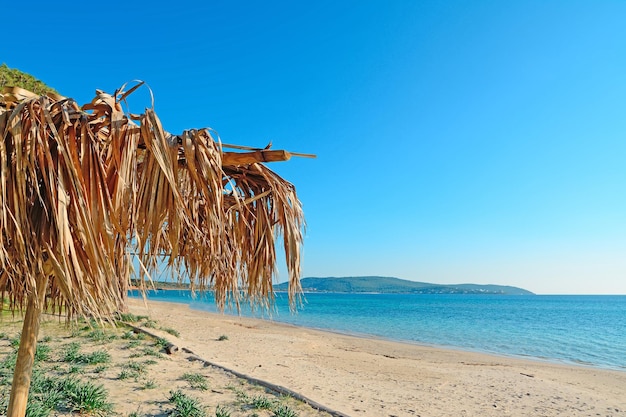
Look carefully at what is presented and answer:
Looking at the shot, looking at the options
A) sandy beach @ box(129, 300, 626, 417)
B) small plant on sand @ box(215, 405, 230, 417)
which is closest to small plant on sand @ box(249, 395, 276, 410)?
small plant on sand @ box(215, 405, 230, 417)

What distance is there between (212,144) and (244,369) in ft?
22.7

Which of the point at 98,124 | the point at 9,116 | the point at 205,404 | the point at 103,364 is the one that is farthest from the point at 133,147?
the point at 103,364

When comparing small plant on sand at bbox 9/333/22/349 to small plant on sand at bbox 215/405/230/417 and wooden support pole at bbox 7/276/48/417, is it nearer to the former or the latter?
small plant on sand at bbox 215/405/230/417

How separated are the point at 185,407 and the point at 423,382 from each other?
6.06 m

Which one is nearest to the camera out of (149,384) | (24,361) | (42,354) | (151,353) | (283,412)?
(24,361)

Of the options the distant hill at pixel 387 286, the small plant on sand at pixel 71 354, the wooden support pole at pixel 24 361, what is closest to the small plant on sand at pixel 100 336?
the small plant on sand at pixel 71 354

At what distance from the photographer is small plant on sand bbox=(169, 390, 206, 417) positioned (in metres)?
4.29

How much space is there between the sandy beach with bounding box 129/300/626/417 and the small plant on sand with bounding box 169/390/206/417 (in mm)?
1790

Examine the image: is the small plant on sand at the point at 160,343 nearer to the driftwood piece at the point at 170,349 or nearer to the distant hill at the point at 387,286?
the driftwood piece at the point at 170,349

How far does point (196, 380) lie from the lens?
5.76 m

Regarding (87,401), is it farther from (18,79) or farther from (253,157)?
(18,79)

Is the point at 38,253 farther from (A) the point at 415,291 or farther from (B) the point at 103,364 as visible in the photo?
(A) the point at 415,291

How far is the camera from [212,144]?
1.78 metres

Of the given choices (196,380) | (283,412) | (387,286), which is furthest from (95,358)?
(387,286)
